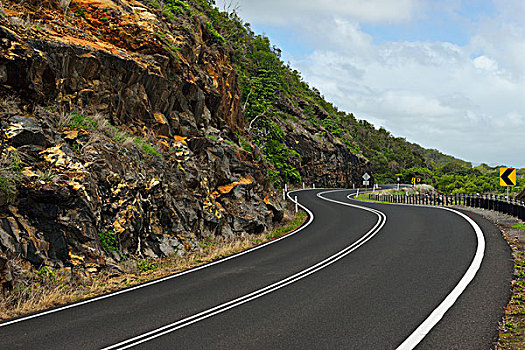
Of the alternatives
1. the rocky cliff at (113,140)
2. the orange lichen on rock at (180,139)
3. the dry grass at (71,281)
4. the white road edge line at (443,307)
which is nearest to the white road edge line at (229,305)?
the dry grass at (71,281)

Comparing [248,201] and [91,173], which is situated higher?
[91,173]

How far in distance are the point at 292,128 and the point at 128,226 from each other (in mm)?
47884

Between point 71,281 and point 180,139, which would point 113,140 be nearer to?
point 180,139

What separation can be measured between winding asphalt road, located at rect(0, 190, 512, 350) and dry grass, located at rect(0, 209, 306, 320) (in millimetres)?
509

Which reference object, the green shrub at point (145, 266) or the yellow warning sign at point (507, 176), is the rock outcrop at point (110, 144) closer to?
the green shrub at point (145, 266)

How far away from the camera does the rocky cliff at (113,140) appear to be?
365 inches

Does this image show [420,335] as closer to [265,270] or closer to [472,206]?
[265,270]

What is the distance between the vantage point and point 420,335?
576cm

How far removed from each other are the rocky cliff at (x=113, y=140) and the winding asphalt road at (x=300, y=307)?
2204 mm

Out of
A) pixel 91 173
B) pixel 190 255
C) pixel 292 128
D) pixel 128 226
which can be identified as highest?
pixel 292 128

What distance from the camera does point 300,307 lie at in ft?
24.1

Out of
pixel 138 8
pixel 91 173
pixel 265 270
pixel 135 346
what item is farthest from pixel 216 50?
pixel 135 346

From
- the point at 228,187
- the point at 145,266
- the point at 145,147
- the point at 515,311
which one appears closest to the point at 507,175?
the point at 515,311

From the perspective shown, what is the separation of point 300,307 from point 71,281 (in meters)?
5.44
